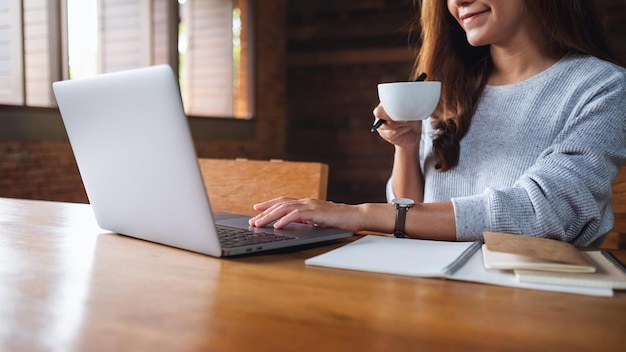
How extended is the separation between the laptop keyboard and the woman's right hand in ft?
1.21

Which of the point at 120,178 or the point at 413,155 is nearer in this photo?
the point at 120,178

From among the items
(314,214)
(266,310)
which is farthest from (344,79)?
(266,310)

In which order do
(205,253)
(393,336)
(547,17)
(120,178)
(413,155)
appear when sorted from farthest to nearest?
(413,155) < (547,17) < (120,178) < (205,253) < (393,336)

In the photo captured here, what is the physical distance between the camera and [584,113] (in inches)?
42.1

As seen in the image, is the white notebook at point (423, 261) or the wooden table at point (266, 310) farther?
the white notebook at point (423, 261)

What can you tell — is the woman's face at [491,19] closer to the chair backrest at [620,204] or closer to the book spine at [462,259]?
the chair backrest at [620,204]

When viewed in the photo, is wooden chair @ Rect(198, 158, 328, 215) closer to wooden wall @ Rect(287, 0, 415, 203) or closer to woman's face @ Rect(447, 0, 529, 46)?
woman's face @ Rect(447, 0, 529, 46)

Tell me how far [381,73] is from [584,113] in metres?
3.58

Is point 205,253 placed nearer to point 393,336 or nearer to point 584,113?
point 393,336

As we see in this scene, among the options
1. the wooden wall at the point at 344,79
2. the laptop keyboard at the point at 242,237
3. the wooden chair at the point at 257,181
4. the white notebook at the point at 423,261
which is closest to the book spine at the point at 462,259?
the white notebook at the point at 423,261

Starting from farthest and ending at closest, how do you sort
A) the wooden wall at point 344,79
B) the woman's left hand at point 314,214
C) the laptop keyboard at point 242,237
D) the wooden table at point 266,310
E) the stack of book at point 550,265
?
1. the wooden wall at point 344,79
2. the woman's left hand at point 314,214
3. the laptop keyboard at point 242,237
4. the stack of book at point 550,265
5. the wooden table at point 266,310

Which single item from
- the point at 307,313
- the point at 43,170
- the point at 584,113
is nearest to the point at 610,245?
the point at 584,113

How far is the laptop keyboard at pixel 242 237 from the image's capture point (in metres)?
0.79

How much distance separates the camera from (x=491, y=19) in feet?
3.99
